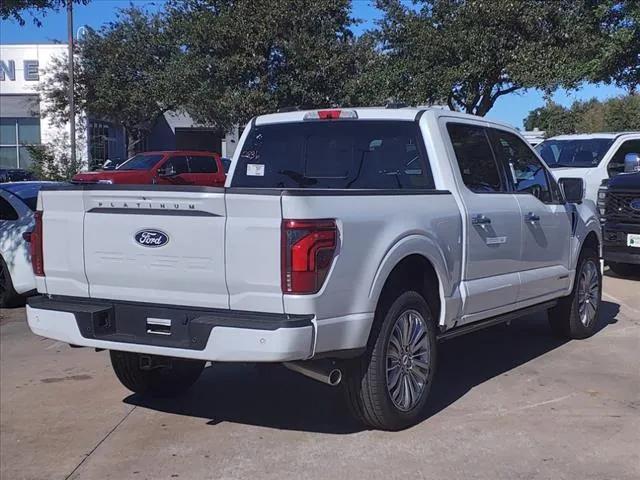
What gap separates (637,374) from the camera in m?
6.31

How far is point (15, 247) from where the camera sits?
9375 millimetres

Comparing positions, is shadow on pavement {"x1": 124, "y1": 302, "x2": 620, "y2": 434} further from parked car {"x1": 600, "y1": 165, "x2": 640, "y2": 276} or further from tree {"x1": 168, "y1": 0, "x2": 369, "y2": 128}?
tree {"x1": 168, "y1": 0, "x2": 369, "y2": 128}

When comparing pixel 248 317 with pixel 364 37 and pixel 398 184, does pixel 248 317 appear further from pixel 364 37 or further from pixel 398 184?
pixel 364 37

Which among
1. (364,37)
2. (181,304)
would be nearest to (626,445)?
(181,304)

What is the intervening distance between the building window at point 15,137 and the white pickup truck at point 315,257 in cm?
3676

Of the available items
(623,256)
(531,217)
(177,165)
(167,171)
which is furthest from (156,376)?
(177,165)

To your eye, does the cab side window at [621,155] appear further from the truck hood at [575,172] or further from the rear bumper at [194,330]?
the rear bumper at [194,330]

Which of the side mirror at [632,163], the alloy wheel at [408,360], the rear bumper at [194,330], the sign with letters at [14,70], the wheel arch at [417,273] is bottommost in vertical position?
the alloy wheel at [408,360]

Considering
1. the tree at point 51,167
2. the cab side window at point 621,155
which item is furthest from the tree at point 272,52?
the cab side window at point 621,155

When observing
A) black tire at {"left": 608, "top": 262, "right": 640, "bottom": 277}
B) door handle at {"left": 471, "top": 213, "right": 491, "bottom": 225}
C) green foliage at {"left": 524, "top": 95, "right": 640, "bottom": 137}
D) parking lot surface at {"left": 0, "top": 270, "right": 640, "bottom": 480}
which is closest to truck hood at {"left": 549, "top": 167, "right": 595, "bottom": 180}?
black tire at {"left": 608, "top": 262, "right": 640, "bottom": 277}

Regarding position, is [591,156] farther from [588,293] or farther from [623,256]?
[588,293]

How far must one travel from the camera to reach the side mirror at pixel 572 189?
6996mm

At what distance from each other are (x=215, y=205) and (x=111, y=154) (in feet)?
137

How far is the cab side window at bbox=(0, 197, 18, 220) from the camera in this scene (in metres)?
9.77
